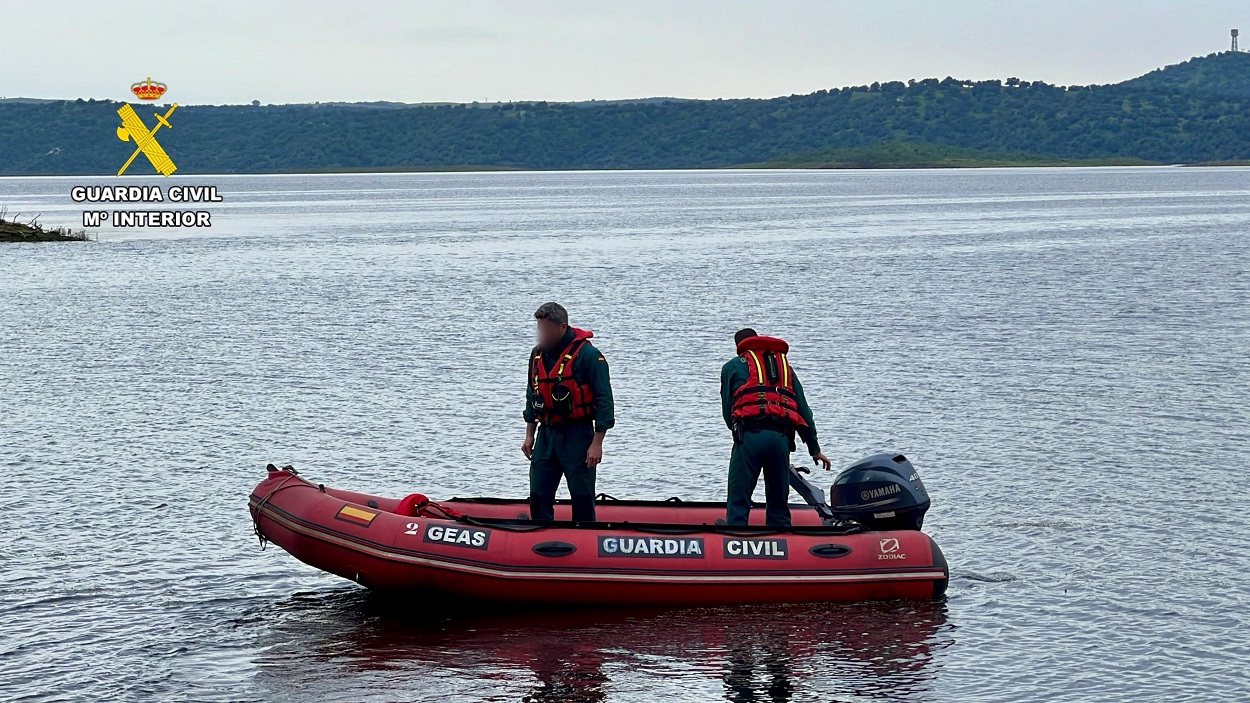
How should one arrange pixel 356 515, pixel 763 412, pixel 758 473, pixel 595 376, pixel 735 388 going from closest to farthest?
pixel 595 376 < pixel 356 515 < pixel 763 412 < pixel 735 388 < pixel 758 473

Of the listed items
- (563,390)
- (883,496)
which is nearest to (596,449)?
(563,390)

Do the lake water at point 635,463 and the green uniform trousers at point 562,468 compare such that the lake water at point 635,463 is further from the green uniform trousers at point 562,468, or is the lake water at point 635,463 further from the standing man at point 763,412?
the standing man at point 763,412

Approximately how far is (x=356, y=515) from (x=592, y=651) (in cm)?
206

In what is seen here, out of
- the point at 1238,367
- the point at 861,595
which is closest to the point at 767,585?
the point at 861,595

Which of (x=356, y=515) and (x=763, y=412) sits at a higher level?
(x=763, y=412)

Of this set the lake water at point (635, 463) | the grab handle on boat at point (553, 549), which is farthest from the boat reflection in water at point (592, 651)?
the grab handle on boat at point (553, 549)

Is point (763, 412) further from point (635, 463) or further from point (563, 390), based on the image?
point (635, 463)

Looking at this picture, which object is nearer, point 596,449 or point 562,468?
point 596,449

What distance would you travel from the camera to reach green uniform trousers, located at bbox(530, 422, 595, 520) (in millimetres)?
10734

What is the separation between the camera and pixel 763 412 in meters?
10.7

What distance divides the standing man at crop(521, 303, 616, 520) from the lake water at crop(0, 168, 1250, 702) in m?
1.08

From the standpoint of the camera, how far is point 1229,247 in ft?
171

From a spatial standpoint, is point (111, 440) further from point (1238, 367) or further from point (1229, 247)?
point (1229, 247)

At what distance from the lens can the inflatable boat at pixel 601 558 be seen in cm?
1035
